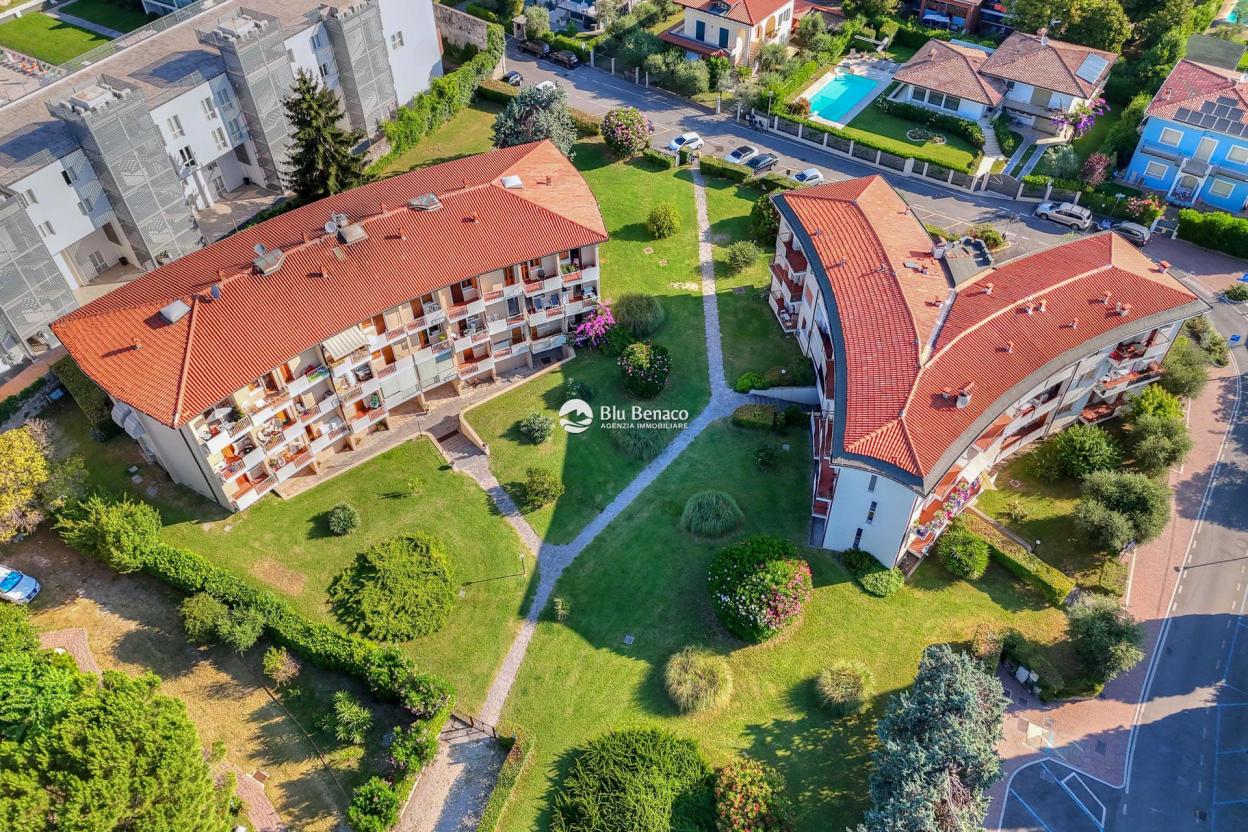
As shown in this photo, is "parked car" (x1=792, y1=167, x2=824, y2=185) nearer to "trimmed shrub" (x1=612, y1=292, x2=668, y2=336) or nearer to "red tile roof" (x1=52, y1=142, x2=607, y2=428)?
"trimmed shrub" (x1=612, y1=292, x2=668, y2=336)

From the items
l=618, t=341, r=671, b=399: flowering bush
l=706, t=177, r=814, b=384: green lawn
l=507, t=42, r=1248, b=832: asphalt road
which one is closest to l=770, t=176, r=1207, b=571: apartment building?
l=706, t=177, r=814, b=384: green lawn

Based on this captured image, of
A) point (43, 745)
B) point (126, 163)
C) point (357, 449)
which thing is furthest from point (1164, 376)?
point (126, 163)

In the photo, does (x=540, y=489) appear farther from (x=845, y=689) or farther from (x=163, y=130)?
(x=163, y=130)

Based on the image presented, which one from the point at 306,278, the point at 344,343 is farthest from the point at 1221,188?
the point at 306,278

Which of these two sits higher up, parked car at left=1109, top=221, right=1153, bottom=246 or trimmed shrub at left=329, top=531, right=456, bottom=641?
parked car at left=1109, top=221, right=1153, bottom=246

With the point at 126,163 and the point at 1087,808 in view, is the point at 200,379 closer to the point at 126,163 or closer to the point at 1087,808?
the point at 126,163

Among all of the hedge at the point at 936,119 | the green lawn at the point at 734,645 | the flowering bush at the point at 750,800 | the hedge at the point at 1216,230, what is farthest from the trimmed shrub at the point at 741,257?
the flowering bush at the point at 750,800
